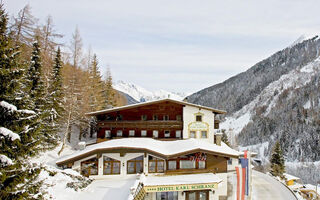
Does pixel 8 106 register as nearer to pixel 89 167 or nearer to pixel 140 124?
pixel 89 167

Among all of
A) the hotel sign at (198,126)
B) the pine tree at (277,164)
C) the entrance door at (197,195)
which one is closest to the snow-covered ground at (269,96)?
the pine tree at (277,164)

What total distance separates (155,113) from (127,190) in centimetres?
1174

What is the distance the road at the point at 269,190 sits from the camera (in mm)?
24766

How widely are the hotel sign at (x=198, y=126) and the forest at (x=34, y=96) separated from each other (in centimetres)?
1510

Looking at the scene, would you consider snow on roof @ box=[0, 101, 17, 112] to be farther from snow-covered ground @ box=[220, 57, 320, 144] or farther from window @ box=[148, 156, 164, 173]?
snow-covered ground @ box=[220, 57, 320, 144]

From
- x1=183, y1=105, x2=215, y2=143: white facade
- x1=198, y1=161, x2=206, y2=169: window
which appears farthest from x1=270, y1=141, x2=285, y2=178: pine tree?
x1=198, y1=161, x2=206, y2=169: window

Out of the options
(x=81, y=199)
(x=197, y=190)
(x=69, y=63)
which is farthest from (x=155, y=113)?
(x=69, y=63)

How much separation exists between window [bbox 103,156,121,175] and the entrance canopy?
351cm

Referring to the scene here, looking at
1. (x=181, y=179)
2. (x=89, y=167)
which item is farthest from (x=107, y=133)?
(x=181, y=179)

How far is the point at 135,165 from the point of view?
24281mm

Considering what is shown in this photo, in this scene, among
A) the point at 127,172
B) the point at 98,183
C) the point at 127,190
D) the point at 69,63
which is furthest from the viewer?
the point at 69,63

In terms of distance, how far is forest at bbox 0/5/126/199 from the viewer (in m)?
10.1

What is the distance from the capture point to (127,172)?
24.1 m

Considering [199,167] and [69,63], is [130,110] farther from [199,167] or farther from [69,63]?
[69,63]
